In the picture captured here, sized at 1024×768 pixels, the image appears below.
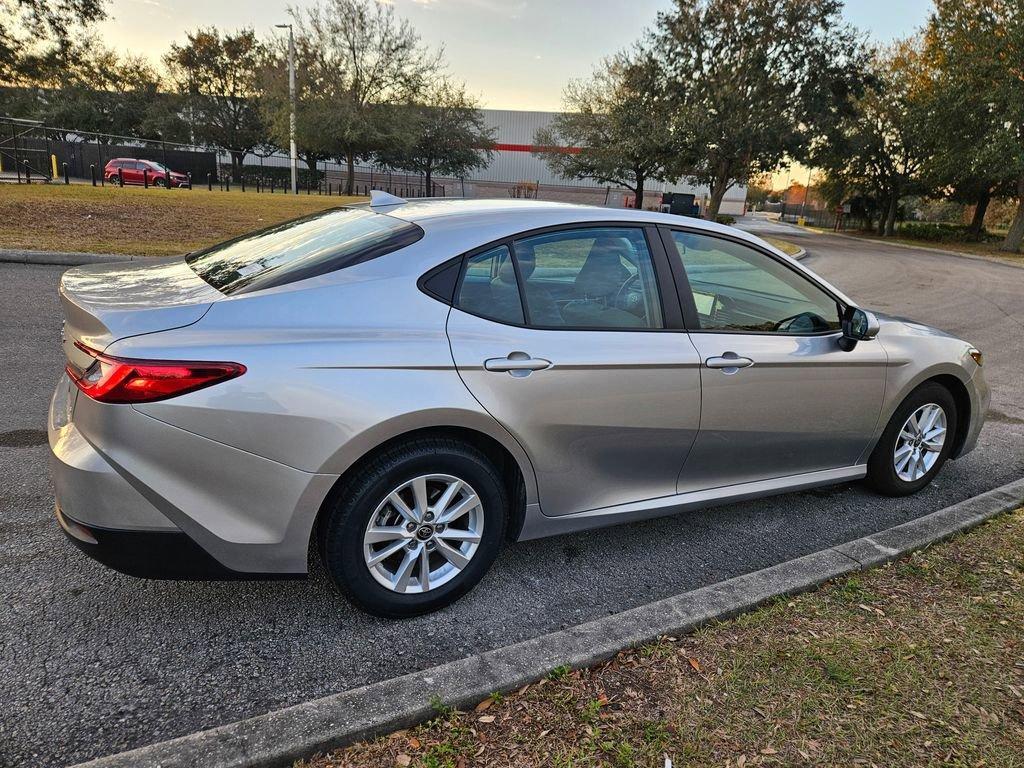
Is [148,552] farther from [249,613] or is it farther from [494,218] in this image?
[494,218]

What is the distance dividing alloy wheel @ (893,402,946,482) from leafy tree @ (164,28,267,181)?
52.1m

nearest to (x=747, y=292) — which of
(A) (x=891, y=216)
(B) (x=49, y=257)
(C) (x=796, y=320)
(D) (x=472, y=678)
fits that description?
(C) (x=796, y=320)

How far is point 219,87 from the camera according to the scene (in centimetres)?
5081

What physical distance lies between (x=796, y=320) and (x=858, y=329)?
0.97ft

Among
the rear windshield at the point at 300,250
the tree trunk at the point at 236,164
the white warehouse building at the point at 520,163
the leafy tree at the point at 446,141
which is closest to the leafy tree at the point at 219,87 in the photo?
the tree trunk at the point at 236,164

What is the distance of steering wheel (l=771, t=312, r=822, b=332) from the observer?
11.5ft

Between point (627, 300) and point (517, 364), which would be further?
point (627, 300)

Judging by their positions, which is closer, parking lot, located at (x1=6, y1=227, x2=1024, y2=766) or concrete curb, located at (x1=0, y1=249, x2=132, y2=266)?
parking lot, located at (x1=6, y1=227, x2=1024, y2=766)

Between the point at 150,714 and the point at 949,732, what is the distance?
8.32ft

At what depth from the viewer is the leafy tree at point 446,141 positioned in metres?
44.3

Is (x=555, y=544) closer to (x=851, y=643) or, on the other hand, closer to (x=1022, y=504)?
(x=851, y=643)

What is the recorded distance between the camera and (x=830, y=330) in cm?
362

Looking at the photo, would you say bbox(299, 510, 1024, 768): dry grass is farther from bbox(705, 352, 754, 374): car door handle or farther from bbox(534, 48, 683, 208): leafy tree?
bbox(534, 48, 683, 208): leafy tree

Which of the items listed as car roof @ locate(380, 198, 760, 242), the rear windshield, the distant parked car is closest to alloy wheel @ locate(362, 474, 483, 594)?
the rear windshield
